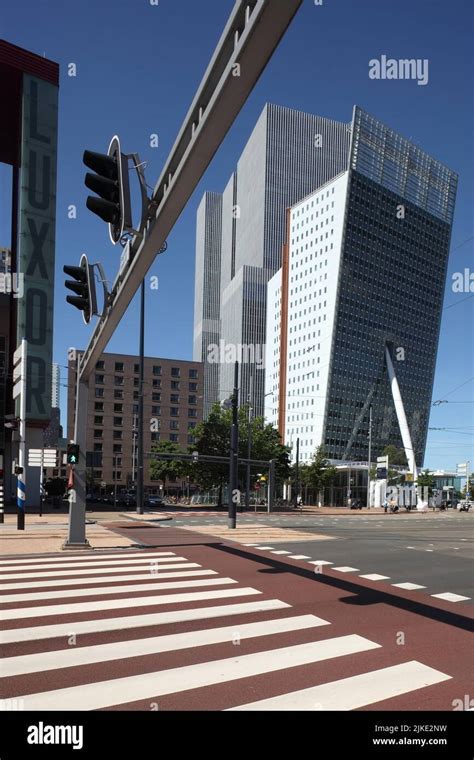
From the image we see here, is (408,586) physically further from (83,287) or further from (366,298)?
(366,298)

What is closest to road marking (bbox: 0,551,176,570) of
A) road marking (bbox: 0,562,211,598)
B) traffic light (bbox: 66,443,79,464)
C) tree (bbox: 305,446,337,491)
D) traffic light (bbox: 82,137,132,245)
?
road marking (bbox: 0,562,211,598)

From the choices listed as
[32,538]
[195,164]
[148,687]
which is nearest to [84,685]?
[148,687]

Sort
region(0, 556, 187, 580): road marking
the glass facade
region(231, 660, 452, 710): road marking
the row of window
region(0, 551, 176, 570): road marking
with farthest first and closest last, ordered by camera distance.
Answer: the glass facade < the row of window < region(0, 551, 176, 570): road marking < region(0, 556, 187, 580): road marking < region(231, 660, 452, 710): road marking

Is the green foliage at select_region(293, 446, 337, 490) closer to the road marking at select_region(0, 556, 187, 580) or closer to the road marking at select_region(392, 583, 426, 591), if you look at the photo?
the road marking at select_region(0, 556, 187, 580)

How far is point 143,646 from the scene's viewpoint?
7.22m

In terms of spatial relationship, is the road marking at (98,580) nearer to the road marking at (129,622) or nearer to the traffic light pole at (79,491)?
the road marking at (129,622)

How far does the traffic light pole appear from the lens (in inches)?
677

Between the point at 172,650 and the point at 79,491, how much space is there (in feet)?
35.5

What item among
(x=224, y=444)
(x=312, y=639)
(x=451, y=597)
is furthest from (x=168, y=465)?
(x=312, y=639)

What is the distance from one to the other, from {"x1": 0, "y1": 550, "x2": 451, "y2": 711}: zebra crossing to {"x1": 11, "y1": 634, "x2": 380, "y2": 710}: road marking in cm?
1

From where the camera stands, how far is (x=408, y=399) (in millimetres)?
131125

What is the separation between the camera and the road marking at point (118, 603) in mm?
8922

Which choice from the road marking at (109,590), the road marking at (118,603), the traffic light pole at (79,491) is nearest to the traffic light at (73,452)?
the traffic light pole at (79,491)

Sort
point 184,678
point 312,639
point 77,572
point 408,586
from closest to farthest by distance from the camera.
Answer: point 184,678 < point 312,639 < point 408,586 < point 77,572
